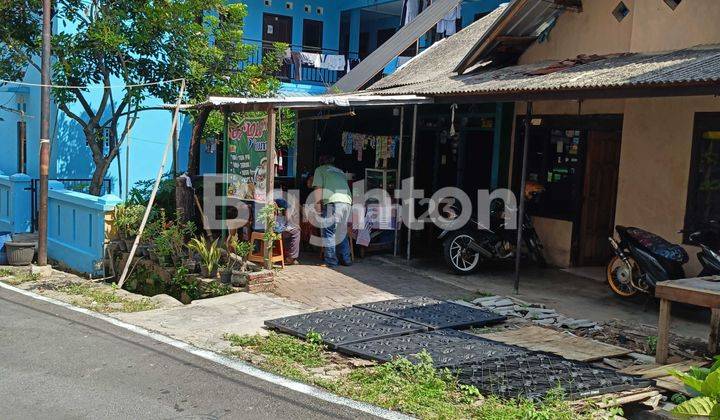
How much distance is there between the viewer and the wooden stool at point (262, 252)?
10087 millimetres

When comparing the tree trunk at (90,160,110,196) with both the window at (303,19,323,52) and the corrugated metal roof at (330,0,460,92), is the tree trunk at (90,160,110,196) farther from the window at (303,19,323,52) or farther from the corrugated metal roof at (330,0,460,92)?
the window at (303,19,323,52)

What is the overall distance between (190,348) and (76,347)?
44.5 inches

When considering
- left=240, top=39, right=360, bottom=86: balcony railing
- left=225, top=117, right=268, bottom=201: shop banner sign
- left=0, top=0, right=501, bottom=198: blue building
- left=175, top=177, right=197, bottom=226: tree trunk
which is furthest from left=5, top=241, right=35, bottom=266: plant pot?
left=240, top=39, right=360, bottom=86: balcony railing

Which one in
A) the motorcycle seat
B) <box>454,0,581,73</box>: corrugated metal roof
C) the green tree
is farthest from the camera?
the green tree

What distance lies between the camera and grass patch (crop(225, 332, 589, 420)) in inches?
203

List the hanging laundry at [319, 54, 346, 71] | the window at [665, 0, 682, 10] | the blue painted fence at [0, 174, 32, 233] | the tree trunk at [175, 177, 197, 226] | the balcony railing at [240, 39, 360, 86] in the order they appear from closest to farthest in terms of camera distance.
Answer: the window at [665, 0, 682, 10]
the tree trunk at [175, 177, 197, 226]
the blue painted fence at [0, 174, 32, 233]
the balcony railing at [240, 39, 360, 86]
the hanging laundry at [319, 54, 346, 71]

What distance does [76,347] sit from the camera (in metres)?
6.88

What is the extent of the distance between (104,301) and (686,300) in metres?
7.06

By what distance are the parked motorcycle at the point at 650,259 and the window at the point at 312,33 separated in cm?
1470

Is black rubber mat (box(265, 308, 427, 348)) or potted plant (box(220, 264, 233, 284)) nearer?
black rubber mat (box(265, 308, 427, 348))

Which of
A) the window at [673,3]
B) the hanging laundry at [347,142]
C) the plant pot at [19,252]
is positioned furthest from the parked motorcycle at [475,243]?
the plant pot at [19,252]

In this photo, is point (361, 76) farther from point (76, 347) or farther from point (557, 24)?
point (76, 347)

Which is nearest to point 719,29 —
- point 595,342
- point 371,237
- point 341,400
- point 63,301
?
point 595,342

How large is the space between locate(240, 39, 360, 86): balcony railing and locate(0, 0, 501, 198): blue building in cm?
3
